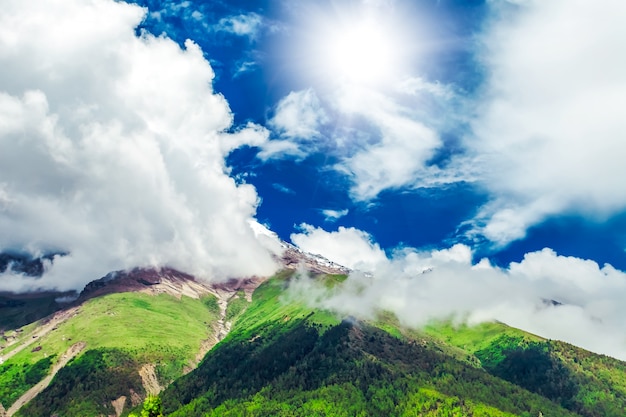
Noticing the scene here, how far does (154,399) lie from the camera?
431 ft
